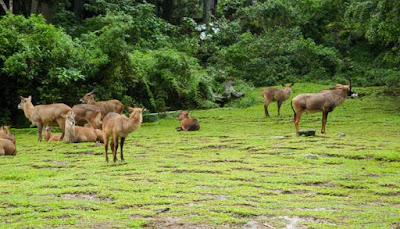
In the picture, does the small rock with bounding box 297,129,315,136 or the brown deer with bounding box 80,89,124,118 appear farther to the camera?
the brown deer with bounding box 80,89,124,118

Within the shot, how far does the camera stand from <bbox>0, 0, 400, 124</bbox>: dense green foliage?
56.0ft

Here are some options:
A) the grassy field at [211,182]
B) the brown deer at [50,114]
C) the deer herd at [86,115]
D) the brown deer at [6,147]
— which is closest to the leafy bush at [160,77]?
the deer herd at [86,115]

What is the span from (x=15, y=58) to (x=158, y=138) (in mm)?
4687

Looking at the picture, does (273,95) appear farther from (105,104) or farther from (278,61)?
(278,61)

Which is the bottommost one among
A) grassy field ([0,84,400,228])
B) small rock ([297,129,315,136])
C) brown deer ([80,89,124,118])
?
grassy field ([0,84,400,228])

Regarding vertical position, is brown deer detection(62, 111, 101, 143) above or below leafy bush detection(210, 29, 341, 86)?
below

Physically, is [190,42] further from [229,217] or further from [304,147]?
[229,217]

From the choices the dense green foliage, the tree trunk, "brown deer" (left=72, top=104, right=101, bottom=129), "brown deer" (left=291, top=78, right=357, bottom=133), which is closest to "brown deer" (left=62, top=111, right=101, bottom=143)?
"brown deer" (left=72, top=104, right=101, bottom=129)

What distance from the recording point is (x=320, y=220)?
609 cm

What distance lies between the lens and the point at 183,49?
27.6 meters

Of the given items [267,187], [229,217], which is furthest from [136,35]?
[229,217]

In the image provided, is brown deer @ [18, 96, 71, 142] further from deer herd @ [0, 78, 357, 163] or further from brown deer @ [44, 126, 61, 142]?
brown deer @ [44, 126, 61, 142]

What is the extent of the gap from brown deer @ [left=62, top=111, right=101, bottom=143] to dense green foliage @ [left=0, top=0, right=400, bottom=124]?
2892mm

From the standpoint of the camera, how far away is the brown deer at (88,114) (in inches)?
583
